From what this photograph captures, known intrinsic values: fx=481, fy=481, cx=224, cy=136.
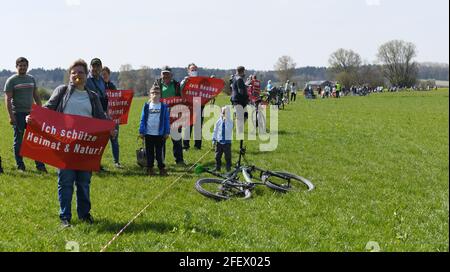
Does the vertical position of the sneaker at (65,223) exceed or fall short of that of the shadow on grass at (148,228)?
it exceeds it

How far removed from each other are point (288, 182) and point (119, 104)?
203 inches

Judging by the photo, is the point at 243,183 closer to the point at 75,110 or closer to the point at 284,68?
the point at 75,110

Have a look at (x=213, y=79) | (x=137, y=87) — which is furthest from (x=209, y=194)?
(x=137, y=87)

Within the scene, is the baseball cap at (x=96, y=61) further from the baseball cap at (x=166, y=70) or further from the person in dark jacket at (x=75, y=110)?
the person in dark jacket at (x=75, y=110)

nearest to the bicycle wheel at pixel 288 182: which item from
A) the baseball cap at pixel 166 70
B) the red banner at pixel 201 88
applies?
the baseball cap at pixel 166 70

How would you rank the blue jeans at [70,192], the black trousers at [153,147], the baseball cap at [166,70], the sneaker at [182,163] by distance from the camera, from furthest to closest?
the sneaker at [182,163], the baseball cap at [166,70], the black trousers at [153,147], the blue jeans at [70,192]

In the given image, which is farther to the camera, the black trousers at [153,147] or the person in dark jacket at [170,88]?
the person in dark jacket at [170,88]

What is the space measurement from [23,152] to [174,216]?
242 centimetres

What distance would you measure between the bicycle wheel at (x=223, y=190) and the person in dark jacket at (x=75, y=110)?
89.9 inches

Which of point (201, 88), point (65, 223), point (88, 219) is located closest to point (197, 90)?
point (201, 88)

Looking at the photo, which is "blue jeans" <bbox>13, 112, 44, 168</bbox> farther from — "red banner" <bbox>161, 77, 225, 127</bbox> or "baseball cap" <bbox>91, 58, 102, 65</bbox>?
"red banner" <bbox>161, 77, 225, 127</bbox>

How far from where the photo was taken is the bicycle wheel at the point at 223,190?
8.62 metres

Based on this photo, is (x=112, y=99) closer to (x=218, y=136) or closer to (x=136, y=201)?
(x=218, y=136)

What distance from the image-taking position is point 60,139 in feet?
22.8
